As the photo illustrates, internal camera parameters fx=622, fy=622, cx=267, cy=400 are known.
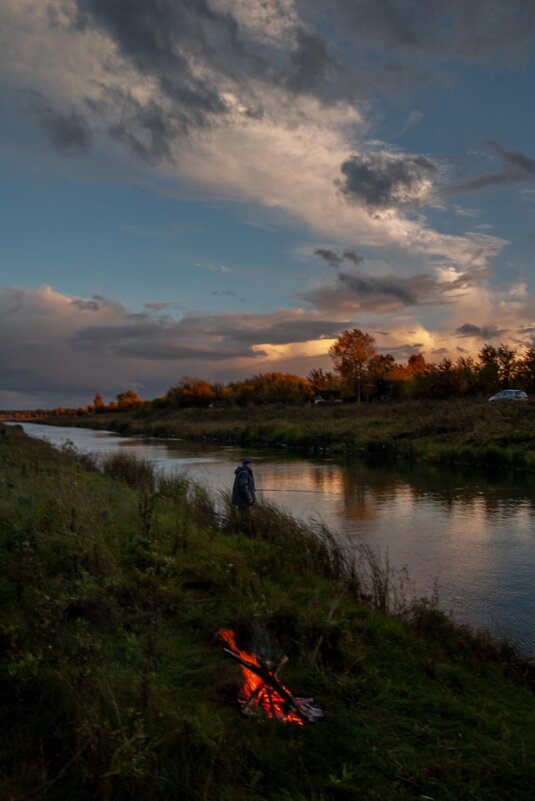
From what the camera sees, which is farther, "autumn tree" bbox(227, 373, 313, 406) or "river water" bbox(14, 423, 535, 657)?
"autumn tree" bbox(227, 373, 313, 406)

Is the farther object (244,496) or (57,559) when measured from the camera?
(244,496)

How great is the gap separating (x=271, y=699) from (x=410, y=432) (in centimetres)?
4662

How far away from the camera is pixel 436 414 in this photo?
55750mm

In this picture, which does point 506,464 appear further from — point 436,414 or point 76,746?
point 76,746

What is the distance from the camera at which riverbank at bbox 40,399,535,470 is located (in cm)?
4097

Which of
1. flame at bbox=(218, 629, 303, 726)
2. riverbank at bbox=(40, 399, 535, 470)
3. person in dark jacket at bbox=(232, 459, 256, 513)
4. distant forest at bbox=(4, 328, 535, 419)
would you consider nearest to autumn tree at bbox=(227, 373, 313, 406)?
distant forest at bbox=(4, 328, 535, 419)

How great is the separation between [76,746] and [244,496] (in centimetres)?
1150

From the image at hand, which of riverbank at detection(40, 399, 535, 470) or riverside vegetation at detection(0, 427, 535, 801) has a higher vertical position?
riverbank at detection(40, 399, 535, 470)

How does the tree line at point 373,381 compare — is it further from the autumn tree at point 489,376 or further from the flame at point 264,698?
the flame at point 264,698

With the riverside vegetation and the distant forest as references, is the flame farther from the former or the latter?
the distant forest

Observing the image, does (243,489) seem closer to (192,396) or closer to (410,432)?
(410,432)

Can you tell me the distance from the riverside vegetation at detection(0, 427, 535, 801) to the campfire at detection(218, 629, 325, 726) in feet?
0.50

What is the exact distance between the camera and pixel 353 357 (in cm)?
9981

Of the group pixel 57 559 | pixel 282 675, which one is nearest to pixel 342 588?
pixel 282 675
